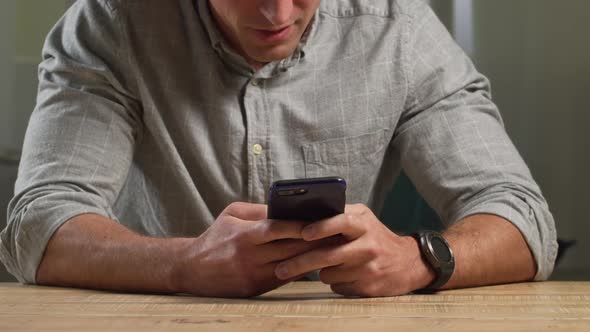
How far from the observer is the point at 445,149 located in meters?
1.90

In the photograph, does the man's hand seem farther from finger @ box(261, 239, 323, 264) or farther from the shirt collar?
the shirt collar

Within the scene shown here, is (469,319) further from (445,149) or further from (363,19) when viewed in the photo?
(363,19)

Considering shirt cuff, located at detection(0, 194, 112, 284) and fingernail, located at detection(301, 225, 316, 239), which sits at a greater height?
fingernail, located at detection(301, 225, 316, 239)

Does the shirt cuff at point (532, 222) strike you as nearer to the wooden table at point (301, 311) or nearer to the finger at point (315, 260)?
the wooden table at point (301, 311)

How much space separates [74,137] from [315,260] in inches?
23.0

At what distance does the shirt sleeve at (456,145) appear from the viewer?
70.0 inches

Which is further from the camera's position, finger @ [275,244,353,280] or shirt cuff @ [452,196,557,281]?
shirt cuff @ [452,196,557,281]

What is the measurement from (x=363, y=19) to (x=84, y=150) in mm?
654

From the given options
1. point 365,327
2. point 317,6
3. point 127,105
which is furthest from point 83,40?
point 365,327

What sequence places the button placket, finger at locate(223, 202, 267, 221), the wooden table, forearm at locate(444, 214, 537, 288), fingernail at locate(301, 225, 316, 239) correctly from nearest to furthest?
the wooden table < fingernail at locate(301, 225, 316, 239) < finger at locate(223, 202, 267, 221) < forearm at locate(444, 214, 537, 288) < the button placket

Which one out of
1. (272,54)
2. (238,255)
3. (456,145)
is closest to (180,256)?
(238,255)

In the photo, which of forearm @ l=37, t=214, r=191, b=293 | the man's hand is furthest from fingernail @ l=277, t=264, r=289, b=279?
forearm @ l=37, t=214, r=191, b=293

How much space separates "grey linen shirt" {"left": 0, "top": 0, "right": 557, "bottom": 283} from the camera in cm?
177

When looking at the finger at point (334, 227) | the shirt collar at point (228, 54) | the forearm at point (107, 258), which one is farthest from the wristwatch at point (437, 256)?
the shirt collar at point (228, 54)
